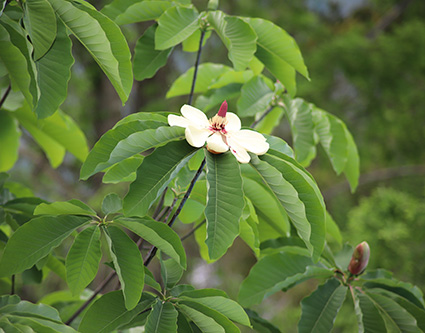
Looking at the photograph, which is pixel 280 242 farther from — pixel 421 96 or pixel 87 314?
pixel 421 96

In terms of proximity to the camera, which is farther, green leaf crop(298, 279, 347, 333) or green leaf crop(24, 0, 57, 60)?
green leaf crop(298, 279, 347, 333)

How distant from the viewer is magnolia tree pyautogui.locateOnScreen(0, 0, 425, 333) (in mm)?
529

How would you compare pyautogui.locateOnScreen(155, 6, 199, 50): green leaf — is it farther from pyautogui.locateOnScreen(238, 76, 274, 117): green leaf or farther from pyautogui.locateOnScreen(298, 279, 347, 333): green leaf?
pyautogui.locateOnScreen(298, 279, 347, 333): green leaf

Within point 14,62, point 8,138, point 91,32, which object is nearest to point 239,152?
point 91,32

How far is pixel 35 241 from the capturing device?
1.97 feet

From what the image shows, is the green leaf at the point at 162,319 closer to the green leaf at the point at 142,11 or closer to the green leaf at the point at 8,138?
the green leaf at the point at 142,11

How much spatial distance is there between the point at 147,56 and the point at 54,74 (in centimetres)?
23

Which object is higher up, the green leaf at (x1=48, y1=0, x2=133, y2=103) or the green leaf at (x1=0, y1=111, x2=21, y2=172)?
the green leaf at (x1=48, y1=0, x2=133, y2=103)

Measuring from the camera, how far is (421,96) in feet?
7.80

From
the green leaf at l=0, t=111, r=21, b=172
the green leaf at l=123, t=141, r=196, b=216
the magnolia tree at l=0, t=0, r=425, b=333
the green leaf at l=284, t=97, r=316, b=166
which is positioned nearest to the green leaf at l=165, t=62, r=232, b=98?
the magnolia tree at l=0, t=0, r=425, b=333

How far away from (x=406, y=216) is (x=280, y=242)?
2.74 feet

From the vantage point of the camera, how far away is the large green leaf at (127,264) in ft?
1.84

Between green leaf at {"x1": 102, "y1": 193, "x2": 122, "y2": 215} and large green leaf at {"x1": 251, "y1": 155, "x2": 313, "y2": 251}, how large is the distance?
0.20 m

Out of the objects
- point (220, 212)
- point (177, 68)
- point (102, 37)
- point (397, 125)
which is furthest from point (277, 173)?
point (177, 68)
